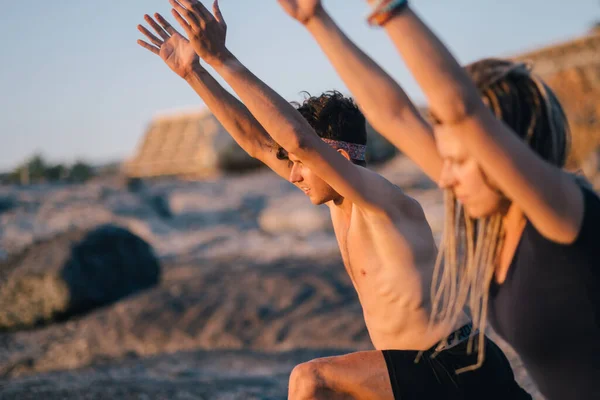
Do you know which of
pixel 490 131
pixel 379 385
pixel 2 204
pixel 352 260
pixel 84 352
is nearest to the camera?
pixel 490 131

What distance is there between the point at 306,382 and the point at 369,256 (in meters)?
0.47

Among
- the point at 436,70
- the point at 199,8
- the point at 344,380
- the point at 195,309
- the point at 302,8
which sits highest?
the point at 199,8

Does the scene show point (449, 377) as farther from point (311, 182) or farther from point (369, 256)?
point (311, 182)

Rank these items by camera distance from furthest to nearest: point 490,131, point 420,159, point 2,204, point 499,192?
point 2,204 → point 420,159 → point 499,192 → point 490,131

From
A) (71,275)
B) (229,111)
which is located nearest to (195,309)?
(71,275)

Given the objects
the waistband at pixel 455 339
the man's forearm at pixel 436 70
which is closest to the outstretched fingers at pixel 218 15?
the man's forearm at pixel 436 70

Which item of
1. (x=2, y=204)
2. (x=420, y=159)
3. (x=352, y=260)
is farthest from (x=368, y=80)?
(x=2, y=204)

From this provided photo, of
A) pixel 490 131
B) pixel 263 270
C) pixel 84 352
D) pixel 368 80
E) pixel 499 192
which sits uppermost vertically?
pixel 368 80

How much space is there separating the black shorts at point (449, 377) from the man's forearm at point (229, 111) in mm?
1034

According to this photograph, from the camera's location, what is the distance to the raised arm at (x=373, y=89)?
1.56 m

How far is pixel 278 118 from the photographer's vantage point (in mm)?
2092

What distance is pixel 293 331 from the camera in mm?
7016

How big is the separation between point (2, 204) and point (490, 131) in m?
12.8

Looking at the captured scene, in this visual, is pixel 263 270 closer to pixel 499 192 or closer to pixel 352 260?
pixel 352 260
